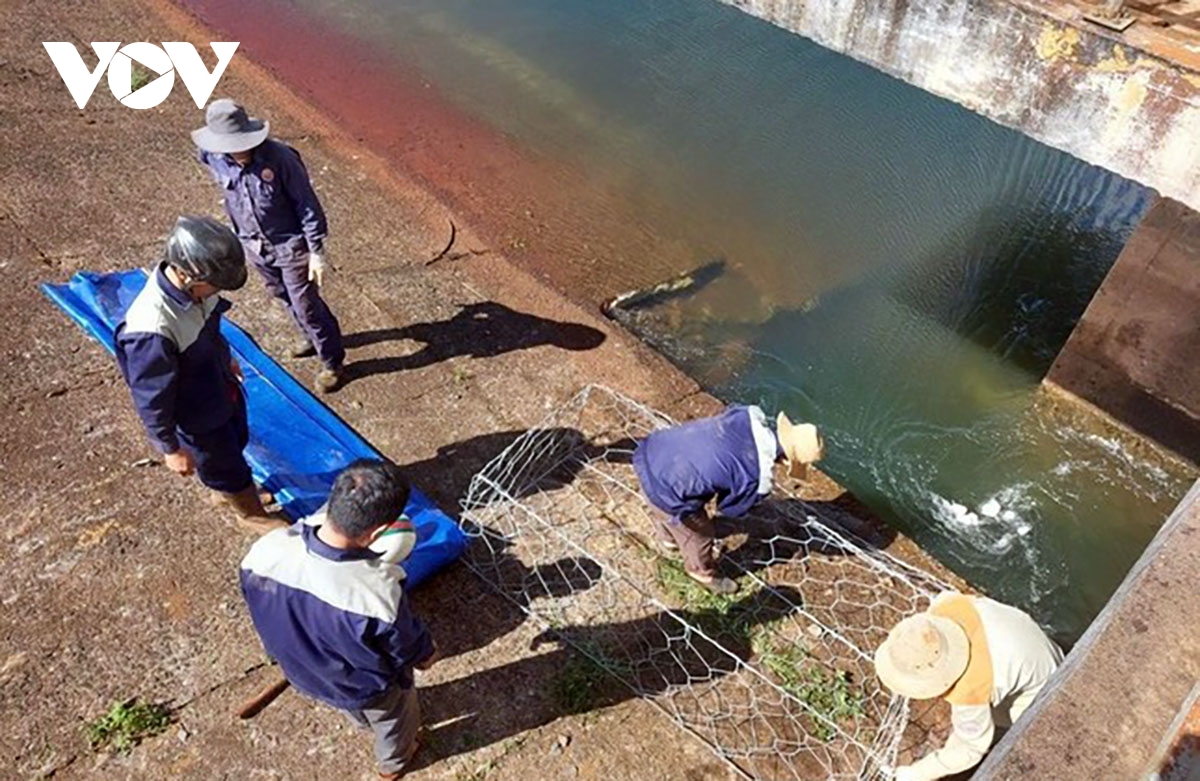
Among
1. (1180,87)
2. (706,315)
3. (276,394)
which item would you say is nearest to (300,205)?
(276,394)

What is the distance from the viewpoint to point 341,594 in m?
2.88

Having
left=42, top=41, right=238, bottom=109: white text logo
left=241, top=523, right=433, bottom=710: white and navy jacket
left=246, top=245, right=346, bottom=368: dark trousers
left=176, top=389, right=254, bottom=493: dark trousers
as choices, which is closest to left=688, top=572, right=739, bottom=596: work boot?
left=241, top=523, right=433, bottom=710: white and navy jacket

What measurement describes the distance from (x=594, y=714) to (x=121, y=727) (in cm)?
203

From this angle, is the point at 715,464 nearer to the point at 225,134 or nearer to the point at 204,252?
the point at 204,252

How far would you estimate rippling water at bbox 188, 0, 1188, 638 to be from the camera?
682cm

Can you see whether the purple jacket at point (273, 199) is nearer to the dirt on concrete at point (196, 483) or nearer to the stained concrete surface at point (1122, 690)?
the dirt on concrete at point (196, 483)

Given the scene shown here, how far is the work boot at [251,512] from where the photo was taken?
436cm

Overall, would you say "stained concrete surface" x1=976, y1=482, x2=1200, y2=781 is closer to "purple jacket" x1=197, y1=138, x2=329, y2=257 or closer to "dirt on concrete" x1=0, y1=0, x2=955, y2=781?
"dirt on concrete" x1=0, y1=0, x2=955, y2=781

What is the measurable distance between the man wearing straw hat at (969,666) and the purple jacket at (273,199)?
139 inches

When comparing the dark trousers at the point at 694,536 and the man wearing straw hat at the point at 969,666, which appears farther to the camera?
the dark trousers at the point at 694,536

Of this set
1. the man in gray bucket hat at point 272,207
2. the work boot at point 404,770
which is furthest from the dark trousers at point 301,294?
the work boot at point 404,770

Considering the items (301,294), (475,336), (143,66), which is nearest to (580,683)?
(301,294)

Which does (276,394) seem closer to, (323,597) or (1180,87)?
(323,597)

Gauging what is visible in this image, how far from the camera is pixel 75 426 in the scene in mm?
5098
